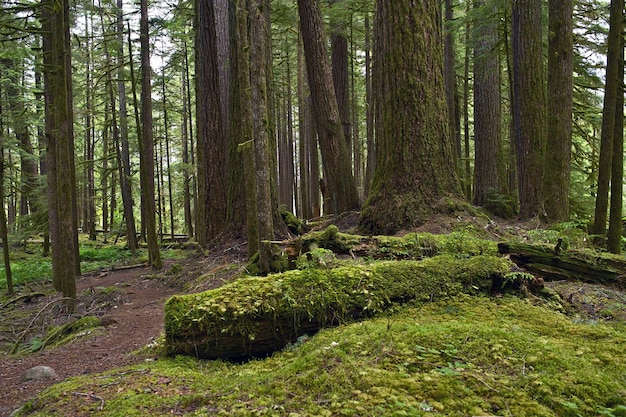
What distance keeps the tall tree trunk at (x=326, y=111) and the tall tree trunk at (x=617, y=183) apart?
5849 mm

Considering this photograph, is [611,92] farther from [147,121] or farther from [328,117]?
[147,121]

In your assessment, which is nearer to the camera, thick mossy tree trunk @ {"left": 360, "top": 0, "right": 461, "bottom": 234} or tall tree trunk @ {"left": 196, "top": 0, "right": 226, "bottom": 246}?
thick mossy tree trunk @ {"left": 360, "top": 0, "right": 461, "bottom": 234}

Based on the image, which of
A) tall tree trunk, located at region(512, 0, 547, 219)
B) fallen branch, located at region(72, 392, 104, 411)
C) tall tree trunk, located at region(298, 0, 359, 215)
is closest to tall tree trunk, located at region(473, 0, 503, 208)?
tall tree trunk, located at region(512, 0, 547, 219)

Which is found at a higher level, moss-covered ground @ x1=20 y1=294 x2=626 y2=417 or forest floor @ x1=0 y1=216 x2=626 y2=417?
moss-covered ground @ x1=20 y1=294 x2=626 y2=417

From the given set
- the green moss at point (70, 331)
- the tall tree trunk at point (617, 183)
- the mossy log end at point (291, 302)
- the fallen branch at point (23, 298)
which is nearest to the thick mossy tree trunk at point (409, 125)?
the tall tree trunk at point (617, 183)

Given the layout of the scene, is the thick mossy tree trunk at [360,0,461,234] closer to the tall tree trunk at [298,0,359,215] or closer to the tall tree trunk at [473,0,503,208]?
the tall tree trunk at [298,0,359,215]

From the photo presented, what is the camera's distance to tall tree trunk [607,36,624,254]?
6.03 meters

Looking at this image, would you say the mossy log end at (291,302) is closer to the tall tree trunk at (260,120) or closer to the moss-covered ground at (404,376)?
the moss-covered ground at (404,376)

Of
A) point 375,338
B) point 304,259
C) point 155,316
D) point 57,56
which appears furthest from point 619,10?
point 57,56

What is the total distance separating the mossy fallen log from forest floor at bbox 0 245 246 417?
6.53 ft

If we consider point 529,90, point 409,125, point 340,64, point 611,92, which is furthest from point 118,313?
point 340,64

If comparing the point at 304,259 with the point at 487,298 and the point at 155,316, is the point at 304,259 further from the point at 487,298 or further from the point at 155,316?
the point at 155,316

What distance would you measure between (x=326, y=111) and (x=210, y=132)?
3076mm

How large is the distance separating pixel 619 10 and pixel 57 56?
861 centimetres
